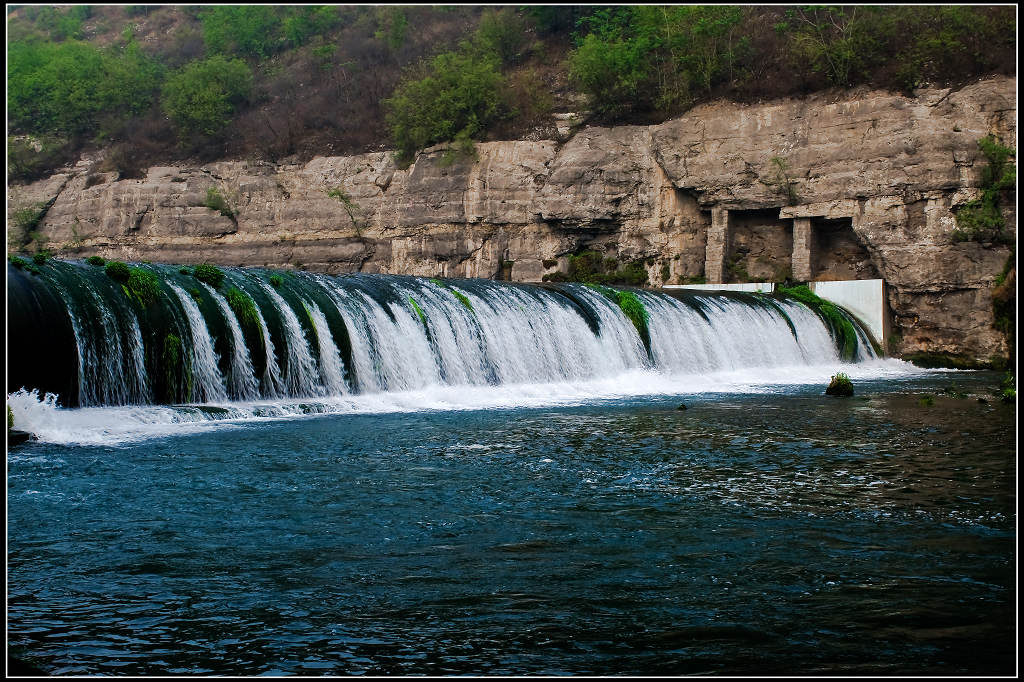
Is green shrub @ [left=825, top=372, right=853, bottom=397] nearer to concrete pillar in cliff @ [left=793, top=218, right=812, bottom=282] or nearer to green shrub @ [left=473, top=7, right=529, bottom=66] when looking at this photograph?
concrete pillar in cliff @ [left=793, top=218, right=812, bottom=282]

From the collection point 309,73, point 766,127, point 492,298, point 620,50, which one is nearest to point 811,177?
point 766,127

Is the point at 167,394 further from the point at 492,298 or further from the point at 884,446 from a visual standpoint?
the point at 884,446

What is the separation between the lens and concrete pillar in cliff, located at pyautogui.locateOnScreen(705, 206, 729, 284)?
34125 millimetres

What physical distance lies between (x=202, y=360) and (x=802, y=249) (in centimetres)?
2457

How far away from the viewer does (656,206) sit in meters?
35.3

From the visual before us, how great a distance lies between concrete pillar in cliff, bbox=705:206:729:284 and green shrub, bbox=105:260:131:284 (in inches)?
945

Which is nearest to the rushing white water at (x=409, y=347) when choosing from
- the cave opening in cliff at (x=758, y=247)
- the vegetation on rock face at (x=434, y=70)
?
the cave opening in cliff at (x=758, y=247)

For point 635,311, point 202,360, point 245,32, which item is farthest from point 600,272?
point 245,32

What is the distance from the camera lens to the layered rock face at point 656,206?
98.2ft

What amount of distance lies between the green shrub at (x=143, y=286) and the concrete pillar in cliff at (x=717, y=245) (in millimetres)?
23625

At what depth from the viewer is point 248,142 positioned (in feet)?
141

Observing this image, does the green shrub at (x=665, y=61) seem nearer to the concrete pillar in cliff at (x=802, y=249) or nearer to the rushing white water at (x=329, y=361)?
the concrete pillar in cliff at (x=802, y=249)

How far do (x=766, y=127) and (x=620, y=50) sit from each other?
7.74 m

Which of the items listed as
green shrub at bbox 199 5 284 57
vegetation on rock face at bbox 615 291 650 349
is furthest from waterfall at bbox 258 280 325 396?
green shrub at bbox 199 5 284 57
